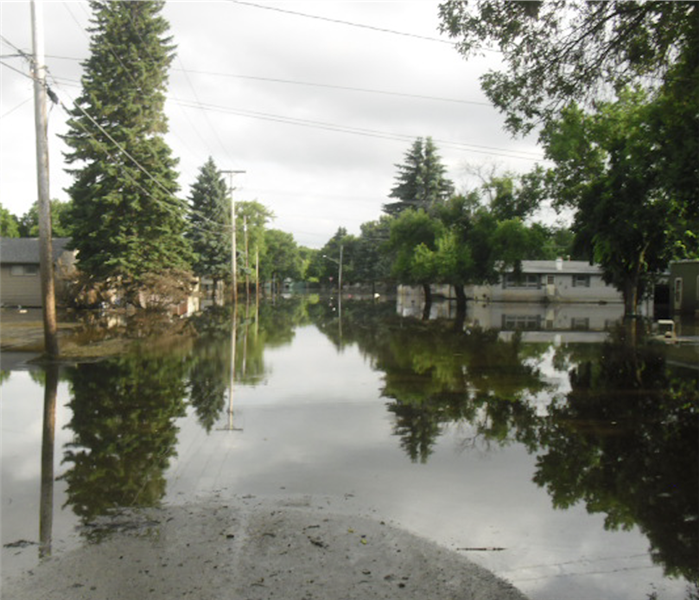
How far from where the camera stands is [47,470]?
701cm

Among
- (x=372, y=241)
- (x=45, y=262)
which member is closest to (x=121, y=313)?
(x=45, y=262)

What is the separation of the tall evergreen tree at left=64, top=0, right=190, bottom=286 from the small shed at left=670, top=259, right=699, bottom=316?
108ft

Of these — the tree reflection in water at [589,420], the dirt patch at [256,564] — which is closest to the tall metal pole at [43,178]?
the tree reflection in water at [589,420]

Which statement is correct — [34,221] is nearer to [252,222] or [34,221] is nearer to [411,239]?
[252,222]

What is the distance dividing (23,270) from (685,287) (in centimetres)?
4441

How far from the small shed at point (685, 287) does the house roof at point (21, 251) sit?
1609 inches

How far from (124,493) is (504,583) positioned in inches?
146

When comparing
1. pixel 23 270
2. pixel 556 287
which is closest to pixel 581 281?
pixel 556 287

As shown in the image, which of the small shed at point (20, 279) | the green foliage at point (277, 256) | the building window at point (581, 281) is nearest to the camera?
the small shed at point (20, 279)

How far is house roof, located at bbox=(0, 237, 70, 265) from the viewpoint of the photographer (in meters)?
43.0

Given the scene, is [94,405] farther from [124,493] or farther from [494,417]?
[494,417]

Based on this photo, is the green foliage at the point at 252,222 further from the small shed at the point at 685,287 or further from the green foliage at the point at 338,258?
the small shed at the point at 685,287

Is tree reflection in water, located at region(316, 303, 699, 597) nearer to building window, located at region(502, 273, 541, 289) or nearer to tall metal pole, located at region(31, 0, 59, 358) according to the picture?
tall metal pole, located at region(31, 0, 59, 358)

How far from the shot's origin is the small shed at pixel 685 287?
4319 centimetres
